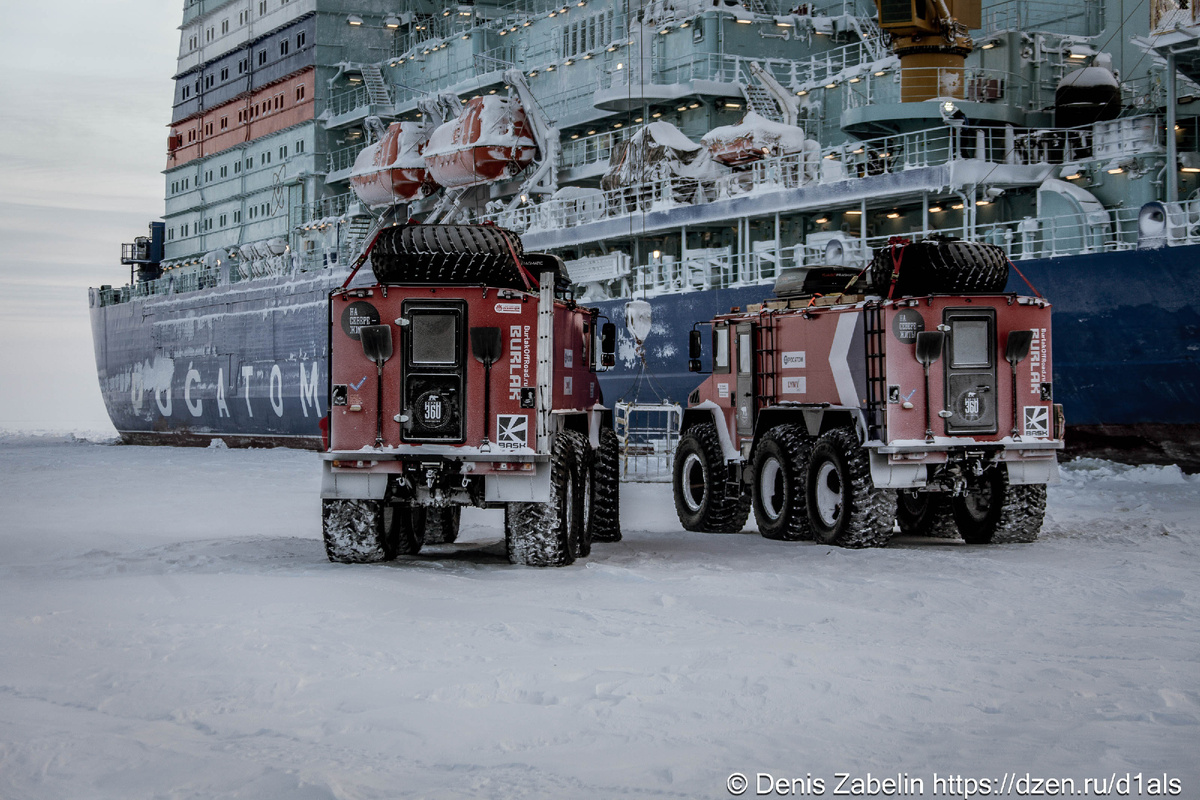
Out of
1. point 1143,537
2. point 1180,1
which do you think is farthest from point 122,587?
point 1180,1

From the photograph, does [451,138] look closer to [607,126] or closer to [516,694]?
[607,126]

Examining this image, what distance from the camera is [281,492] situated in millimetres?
20016

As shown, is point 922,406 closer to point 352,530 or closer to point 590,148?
point 352,530

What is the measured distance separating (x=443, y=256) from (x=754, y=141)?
16369mm

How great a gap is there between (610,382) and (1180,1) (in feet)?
46.6

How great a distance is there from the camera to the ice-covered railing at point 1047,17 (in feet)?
84.5

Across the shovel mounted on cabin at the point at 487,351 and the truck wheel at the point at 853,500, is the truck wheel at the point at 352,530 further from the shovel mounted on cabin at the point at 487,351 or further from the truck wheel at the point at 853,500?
the truck wheel at the point at 853,500

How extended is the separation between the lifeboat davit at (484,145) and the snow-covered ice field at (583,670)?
22.3m

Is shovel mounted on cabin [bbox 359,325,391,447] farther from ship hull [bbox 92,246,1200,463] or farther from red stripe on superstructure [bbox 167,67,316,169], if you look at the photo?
red stripe on superstructure [bbox 167,67,316,169]

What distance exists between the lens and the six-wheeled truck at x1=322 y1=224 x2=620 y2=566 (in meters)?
10.9

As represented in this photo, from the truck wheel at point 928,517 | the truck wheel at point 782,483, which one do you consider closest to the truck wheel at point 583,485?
the truck wheel at point 782,483

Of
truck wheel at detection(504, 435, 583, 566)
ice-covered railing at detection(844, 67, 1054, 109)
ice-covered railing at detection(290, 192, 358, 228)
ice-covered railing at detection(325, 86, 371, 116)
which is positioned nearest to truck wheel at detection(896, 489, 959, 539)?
truck wheel at detection(504, 435, 583, 566)

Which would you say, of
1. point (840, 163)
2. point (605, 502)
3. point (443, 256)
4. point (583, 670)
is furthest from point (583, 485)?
point (840, 163)

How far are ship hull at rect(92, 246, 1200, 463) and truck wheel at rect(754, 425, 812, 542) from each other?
7.71 meters
